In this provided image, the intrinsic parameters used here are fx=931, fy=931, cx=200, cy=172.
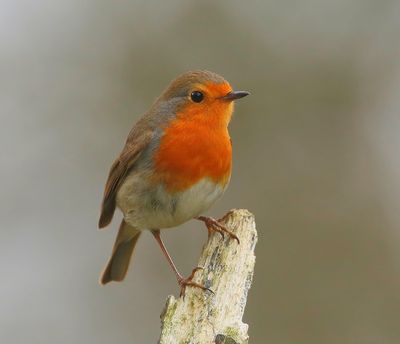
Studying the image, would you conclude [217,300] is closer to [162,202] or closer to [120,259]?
[162,202]

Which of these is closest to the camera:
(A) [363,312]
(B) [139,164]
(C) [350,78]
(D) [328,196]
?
(B) [139,164]

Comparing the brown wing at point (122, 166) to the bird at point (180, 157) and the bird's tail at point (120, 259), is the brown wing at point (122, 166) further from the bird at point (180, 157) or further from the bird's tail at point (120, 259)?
the bird's tail at point (120, 259)

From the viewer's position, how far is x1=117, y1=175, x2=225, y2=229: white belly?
5613mm

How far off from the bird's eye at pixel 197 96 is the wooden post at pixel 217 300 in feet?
2.98

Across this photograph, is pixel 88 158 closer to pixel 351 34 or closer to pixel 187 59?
pixel 187 59

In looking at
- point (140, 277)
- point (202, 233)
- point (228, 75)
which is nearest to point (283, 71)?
point (228, 75)

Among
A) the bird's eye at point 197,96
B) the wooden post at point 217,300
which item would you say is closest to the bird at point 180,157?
the bird's eye at point 197,96

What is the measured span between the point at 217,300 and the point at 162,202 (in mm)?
1096

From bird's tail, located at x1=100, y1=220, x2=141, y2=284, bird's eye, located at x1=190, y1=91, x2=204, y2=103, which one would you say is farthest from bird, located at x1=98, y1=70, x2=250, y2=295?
bird's tail, located at x1=100, y1=220, x2=141, y2=284

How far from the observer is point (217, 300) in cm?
475

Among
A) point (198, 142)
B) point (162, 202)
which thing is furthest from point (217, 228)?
point (198, 142)

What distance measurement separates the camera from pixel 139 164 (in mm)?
5883

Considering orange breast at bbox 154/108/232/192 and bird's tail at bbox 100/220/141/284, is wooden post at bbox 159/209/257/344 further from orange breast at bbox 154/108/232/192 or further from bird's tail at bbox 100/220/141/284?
bird's tail at bbox 100/220/141/284

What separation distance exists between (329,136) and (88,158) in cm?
254
